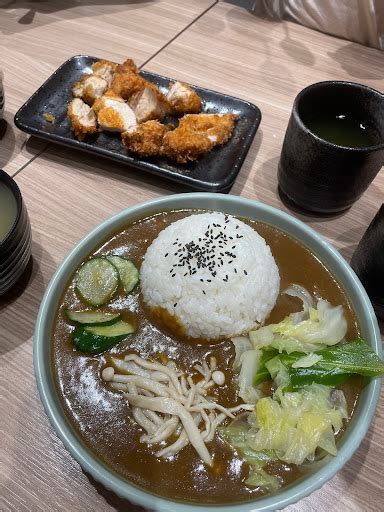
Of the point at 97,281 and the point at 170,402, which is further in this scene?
the point at 97,281

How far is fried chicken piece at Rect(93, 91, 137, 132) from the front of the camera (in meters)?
2.21

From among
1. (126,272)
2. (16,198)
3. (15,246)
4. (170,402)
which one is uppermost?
(16,198)

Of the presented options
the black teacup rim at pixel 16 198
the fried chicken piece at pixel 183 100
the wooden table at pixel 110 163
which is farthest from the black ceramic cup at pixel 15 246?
the fried chicken piece at pixel 183 100

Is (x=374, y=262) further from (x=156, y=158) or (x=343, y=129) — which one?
(x=156, y=158)

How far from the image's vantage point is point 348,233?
2053mm

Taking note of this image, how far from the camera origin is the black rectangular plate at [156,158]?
208 cm

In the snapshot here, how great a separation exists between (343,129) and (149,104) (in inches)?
36.4

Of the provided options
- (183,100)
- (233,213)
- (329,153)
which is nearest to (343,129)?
(329,153)

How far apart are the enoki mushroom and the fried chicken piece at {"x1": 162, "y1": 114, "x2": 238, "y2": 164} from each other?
1016mm

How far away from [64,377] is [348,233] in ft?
4.36

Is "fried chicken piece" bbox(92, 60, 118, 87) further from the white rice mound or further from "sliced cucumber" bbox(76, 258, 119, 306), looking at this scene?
"sliced cucumber" bbox(76, 258, 119, 306)

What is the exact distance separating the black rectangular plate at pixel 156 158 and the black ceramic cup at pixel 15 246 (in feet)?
2.10

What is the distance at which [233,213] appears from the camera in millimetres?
1826

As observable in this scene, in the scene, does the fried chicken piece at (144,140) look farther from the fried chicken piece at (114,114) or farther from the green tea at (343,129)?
the green tea at (343,129)
